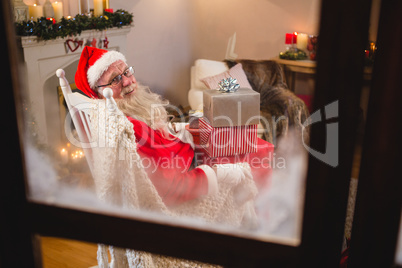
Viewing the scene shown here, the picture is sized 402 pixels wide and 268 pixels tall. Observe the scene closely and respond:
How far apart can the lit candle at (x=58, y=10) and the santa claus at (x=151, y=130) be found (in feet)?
3.27

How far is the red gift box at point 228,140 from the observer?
60.0 inches

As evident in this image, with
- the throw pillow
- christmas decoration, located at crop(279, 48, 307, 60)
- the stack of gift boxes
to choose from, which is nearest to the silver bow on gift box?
the stack of gift boxes

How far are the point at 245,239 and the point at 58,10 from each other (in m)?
2.41

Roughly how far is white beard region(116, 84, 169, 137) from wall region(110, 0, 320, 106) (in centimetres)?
154

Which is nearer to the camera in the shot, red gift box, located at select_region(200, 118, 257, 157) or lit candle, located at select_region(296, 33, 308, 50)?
red gift box, located at select_region(200, 118, 257, 157)

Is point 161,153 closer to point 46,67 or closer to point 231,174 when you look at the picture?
point 231,174

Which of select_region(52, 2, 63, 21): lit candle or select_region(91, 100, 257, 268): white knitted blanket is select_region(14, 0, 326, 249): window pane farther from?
select_region(52, 2, 63, 21): lit candle

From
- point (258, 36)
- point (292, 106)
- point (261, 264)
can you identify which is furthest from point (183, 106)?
point (261, 264)

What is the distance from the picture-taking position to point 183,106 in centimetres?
321

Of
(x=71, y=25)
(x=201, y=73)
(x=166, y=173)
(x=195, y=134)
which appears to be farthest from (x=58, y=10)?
(x=166, y=173)

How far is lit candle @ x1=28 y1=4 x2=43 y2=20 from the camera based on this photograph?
2.28 metres

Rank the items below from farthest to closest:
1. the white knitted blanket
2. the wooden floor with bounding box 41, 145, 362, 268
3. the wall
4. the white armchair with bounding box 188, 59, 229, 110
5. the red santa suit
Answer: the wall < the white armchair with bounding box 188, 59, 229, 110 < the wooden floor with bounding box 41, 145, 362, 268 < the red santa suit < the white knitted blanket

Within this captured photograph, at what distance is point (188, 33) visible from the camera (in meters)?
3.41

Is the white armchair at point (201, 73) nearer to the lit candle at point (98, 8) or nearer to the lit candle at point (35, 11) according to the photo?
the lit candle at point (98, 8)
